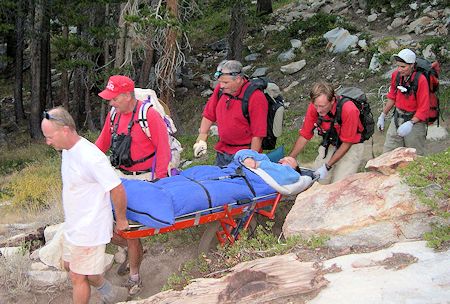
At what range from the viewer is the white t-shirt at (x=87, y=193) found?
4070mm

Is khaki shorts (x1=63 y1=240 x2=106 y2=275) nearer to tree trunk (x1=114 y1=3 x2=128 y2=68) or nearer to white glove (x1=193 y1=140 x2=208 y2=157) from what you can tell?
white glove (x1=193 y1=140 x2=208 y2=157)

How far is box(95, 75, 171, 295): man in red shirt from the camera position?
203 inches

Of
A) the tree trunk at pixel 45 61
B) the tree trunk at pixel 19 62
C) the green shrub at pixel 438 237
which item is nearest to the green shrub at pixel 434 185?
the green shrub at pixel 438 237

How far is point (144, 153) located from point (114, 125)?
1.36 feet

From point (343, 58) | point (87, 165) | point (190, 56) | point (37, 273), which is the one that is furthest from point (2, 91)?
point (87, 165)

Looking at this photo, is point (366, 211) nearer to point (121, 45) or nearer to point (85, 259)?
point (85, 259)

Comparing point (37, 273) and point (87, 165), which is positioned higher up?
point (87, 165)

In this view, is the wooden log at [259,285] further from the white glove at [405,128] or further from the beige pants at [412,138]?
the beige pants at [412,138]

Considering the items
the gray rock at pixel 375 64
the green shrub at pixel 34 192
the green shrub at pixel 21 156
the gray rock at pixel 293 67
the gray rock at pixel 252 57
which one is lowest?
Result: the green shrub at pixel 21 156

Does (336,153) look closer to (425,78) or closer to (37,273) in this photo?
(425,78)

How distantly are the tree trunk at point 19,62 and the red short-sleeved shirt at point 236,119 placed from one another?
13.0 m

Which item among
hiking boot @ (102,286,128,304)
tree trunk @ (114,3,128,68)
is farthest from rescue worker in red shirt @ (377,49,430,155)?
tree trunk @ (114,3,128,68)

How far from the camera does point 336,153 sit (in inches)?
227

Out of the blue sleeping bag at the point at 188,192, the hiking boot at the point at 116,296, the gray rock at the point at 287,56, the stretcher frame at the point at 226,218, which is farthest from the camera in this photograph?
the gray rock at the point at 287,56
